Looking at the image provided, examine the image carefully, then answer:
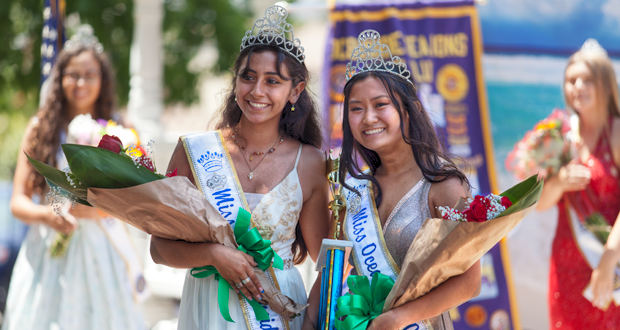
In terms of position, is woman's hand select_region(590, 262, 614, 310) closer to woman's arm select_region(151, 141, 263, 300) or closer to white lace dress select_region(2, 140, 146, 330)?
woman's arm select_region(151, 141, 263, 300)

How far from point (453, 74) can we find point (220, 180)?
2381mm

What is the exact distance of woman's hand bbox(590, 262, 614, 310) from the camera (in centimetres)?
267

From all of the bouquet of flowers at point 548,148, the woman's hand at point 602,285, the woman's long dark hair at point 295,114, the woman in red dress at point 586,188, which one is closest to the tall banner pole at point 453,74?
the bouquet of flowers at point 548,148

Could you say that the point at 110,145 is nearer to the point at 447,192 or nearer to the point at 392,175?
the point at 392,175

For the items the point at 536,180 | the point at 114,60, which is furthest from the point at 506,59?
the point at 114,60

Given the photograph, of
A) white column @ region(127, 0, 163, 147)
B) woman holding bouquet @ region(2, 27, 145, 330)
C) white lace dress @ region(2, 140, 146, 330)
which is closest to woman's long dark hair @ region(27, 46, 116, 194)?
woman holding bouquet @ region(2, 27, 145, 330)

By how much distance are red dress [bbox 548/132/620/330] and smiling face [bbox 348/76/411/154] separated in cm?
171

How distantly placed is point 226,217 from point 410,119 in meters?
0.69

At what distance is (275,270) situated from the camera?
1.81m

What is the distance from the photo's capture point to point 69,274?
2.87 m

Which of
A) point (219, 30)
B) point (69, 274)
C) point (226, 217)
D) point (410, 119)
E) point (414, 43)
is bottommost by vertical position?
point (69, 274)

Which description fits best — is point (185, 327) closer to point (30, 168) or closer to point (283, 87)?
point (283, 87)

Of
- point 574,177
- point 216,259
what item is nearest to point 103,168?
point 216,259

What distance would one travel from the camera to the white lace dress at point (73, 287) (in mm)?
2832
